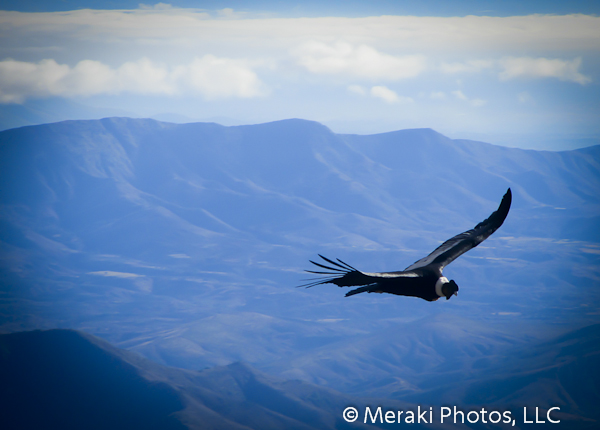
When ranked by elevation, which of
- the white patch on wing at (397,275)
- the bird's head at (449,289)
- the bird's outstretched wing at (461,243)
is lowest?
the bird's head at (449,289)

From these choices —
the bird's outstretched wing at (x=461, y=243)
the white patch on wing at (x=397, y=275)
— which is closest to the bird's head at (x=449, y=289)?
the white patch on wing at (x=397, y=275)

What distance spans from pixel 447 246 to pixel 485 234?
5.90 ft

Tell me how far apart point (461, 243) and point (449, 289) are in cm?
424

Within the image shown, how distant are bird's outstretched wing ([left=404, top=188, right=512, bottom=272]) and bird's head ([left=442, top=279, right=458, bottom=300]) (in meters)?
1.22

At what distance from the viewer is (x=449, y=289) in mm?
15766

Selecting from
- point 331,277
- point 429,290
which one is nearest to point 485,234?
point 429,290

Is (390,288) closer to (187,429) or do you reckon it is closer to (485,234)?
(485,234)

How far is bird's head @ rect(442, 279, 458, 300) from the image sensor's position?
51.0ft

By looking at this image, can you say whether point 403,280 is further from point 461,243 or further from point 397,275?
point 461,243

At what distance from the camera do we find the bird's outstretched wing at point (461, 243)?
18.2 meters

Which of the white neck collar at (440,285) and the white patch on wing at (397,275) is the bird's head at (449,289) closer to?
the white neck collar at (440,285)

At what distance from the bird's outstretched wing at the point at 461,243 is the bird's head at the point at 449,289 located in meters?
1.22

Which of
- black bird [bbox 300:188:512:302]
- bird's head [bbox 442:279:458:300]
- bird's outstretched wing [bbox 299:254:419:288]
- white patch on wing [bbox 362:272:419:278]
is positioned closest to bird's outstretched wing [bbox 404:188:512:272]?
black bird [bbox 300:188:512:302]

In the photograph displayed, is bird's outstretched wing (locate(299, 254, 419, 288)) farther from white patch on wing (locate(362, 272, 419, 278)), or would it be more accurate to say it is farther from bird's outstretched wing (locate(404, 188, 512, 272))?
bird's outstretched wing (locate(404, 188, 512, 272))
